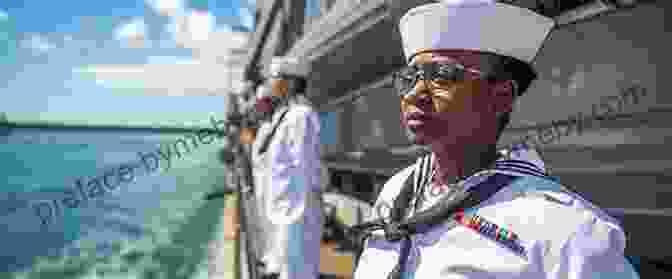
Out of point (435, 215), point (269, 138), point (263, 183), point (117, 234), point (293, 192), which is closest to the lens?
point (435, 215)

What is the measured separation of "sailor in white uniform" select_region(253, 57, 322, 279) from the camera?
363 centimetres

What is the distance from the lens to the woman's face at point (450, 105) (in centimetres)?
111

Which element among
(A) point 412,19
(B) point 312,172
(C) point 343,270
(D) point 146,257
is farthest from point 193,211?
(A) point 412,19

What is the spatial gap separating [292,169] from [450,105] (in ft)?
8.78

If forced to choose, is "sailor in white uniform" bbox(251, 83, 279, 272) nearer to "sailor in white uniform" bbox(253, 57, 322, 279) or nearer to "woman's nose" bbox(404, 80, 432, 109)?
"sailor in white uniform" bbox(253, 57, 322, 279)

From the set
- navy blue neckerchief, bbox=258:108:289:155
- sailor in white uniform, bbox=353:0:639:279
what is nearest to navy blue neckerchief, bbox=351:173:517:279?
sailor in white uniform, bbox=353:0:639:279

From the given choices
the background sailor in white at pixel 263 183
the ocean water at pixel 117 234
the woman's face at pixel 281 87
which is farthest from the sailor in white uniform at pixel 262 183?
the ocean water at pixel 117 234

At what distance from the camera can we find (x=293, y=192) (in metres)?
3.66

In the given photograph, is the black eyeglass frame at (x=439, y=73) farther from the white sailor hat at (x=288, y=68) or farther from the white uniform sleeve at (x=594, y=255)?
the white sailor hat at (x=288, y=68)

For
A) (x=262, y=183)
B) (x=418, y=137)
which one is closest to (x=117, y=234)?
(x=262, y=183)

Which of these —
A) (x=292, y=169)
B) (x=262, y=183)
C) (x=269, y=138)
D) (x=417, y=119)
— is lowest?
(x=262, y=183)

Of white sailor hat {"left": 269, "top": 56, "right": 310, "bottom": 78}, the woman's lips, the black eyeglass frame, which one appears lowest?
white sailor hat {"left": 269, "top": 56, "right": 310, "bottom": 78}

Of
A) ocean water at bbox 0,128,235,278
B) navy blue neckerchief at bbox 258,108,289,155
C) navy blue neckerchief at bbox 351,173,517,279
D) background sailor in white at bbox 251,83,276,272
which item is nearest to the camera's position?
navy blue neckerchief at bbox 351,173,517,279

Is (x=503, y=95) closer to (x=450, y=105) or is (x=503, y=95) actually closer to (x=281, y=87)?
(x=450, y=105)
